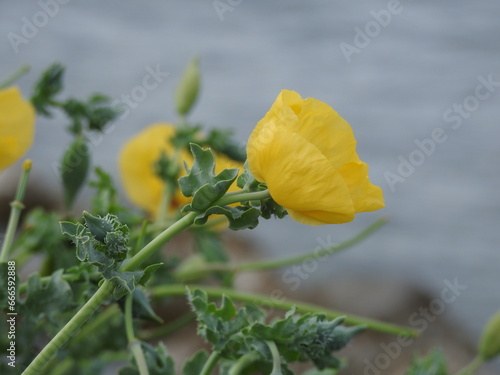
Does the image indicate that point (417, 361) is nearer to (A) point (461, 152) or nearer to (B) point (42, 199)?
(B) point (42, 199)

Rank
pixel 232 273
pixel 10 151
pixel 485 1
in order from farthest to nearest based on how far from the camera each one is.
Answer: pixel 485 1 → pixel 232 273 → pixel 10 151

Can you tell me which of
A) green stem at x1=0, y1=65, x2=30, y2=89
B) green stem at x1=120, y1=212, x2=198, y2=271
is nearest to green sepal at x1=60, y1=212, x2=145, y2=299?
green stem at x1=120, y1=212, x2=198, y2=271

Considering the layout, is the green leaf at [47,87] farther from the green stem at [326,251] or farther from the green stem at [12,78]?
the green stem at [326,251]

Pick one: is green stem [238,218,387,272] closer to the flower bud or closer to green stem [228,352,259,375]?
the flower bud

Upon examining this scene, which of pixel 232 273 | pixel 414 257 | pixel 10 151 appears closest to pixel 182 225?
pixel 10 151

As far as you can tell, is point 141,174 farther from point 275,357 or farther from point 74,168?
point 275,357

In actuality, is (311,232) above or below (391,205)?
below

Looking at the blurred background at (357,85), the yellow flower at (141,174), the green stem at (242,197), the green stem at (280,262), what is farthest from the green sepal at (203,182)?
the blurred background at (357,85)
